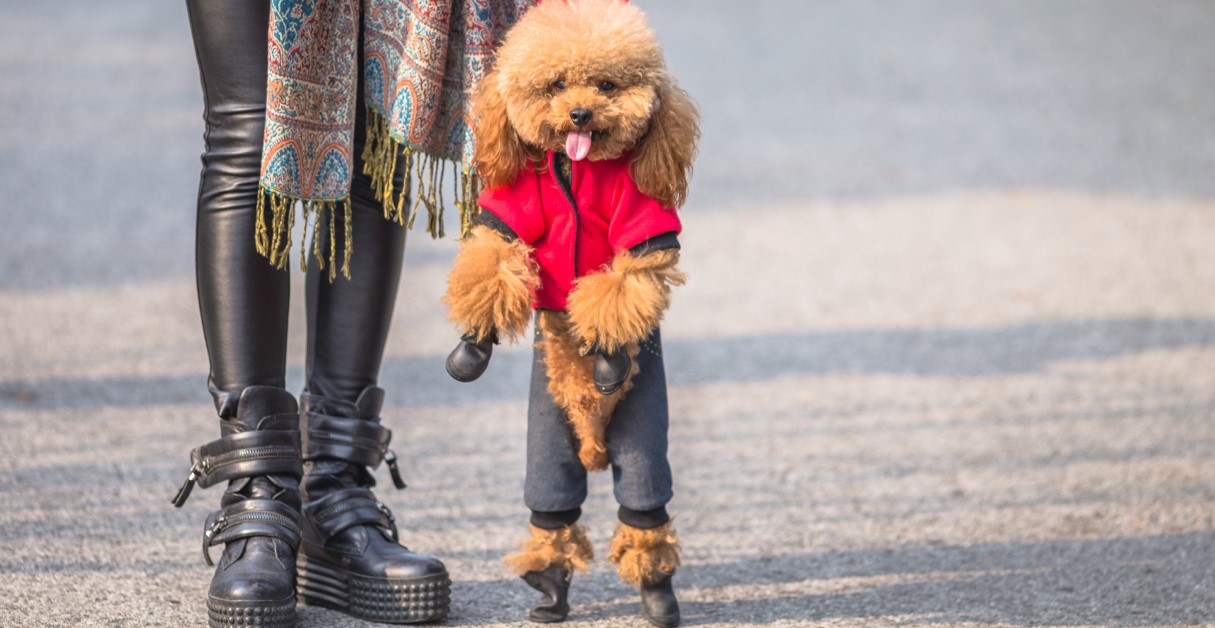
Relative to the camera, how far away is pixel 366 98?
8.51ft

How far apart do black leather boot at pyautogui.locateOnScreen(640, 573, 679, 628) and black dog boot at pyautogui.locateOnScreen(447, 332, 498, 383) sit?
522mm

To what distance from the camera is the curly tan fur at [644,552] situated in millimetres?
2453

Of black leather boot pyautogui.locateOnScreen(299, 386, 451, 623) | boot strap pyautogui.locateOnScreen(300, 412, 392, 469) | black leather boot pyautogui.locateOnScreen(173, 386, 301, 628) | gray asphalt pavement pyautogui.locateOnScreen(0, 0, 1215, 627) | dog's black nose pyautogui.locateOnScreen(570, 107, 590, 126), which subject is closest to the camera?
dog's black nose pyautogui.locateOnScreen(570, 107, 590, 126)

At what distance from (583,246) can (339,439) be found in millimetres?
639

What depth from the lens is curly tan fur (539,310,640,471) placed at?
239 centimetres

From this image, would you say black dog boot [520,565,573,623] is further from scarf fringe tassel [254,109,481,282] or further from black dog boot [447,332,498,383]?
scarf fringe tassel [254,109,481,282]

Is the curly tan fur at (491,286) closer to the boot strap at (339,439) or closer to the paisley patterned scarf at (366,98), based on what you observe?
the paisley patterned scarf at (366,98)

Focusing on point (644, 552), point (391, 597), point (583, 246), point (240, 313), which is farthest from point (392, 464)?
point (583, 246)

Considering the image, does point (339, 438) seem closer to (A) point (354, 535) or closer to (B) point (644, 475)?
(A) point (354, 535)

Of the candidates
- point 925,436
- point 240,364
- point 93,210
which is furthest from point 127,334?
point 925,436

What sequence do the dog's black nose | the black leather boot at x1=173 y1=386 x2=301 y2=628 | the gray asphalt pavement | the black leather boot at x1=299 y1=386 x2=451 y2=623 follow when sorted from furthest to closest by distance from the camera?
the gray asphalt pavement, the black leather boot at x1=299 y1=386 x2=451 y2=623, the black leather boot at x1=173 y1=386 x2=301 y2=628, the dog's black nose

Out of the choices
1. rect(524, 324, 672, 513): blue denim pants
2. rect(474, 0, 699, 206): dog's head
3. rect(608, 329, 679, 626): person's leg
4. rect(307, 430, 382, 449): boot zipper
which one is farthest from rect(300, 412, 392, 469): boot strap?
rect(474, 0, 699, 206): dog's head

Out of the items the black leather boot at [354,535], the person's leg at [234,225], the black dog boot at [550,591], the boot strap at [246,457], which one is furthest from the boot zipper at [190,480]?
the black dog boot at [550,591]

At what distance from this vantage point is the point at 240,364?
8.04 feet
